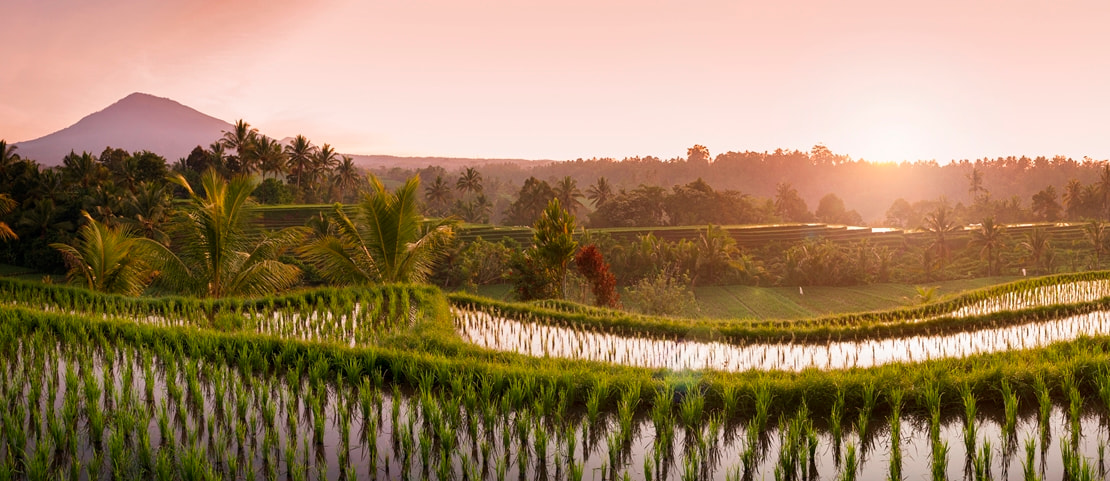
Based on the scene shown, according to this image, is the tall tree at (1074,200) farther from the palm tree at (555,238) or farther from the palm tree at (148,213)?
the palm tree at (148,213)

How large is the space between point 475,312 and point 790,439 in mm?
9435

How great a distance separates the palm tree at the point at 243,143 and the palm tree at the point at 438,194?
22447mm

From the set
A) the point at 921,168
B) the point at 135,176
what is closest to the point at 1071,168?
the point at 921,168

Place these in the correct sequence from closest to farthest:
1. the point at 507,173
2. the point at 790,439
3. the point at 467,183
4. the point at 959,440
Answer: the point at 790,439, the point at 959,440, the point at 467,183, the point at 507,173

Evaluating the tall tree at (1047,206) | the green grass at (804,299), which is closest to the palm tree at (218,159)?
the green grass at (804,299)

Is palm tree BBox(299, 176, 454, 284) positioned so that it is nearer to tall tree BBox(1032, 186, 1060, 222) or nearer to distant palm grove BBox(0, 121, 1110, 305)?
distant palm grove BBox(0, 121, 1110, 305)

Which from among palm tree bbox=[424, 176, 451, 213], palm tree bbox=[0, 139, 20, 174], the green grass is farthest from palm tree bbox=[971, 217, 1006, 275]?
palm tree bbox=[0, 139, 20, 174]

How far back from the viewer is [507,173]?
173 metres

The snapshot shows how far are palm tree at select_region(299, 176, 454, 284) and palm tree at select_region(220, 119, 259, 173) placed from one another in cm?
5024

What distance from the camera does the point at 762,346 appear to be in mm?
10922

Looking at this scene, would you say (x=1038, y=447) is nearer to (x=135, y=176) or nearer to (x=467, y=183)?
(x=135, y=176)

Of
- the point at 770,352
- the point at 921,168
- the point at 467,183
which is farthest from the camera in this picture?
the point at 921,168

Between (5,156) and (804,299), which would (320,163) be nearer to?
(5,156)

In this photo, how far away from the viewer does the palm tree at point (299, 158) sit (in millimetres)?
68438
